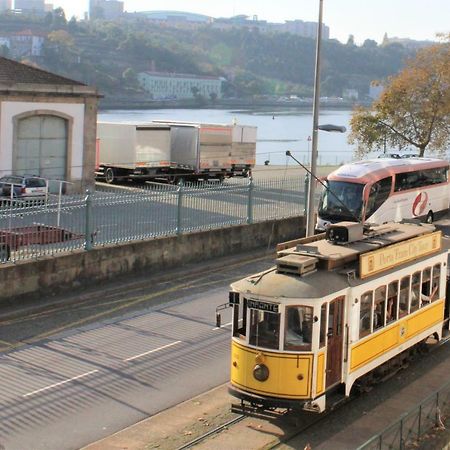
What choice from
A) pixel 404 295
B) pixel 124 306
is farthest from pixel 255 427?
pixel 124 306

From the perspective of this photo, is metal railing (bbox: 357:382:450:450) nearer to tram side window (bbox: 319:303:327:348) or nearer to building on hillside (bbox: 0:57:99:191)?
tram side window (bbox: 319:303:327:348)

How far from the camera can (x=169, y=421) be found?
13812 mm

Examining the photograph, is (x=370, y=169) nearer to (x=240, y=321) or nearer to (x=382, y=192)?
(x=382, y=192)

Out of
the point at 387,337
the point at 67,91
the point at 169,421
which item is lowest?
the point at 169,421

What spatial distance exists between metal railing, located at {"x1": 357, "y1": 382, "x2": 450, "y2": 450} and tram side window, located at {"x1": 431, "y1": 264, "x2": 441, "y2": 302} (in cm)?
242

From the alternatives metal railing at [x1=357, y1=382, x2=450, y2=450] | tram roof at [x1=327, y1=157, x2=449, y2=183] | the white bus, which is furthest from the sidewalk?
tram roof at [x1=327, y1=157, x2=449, y2=183]

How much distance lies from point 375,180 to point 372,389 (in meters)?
17.5

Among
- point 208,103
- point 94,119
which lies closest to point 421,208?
point 94,119

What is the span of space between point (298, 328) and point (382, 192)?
2066cm

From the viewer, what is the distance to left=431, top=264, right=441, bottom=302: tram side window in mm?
16969

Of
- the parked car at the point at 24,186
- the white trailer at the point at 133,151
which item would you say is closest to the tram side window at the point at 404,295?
the parked car at the point at 24,186

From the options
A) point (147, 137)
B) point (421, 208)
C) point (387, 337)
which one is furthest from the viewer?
point (147, 137)

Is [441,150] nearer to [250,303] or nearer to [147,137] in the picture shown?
[147,137]

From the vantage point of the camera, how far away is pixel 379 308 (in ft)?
48.1
